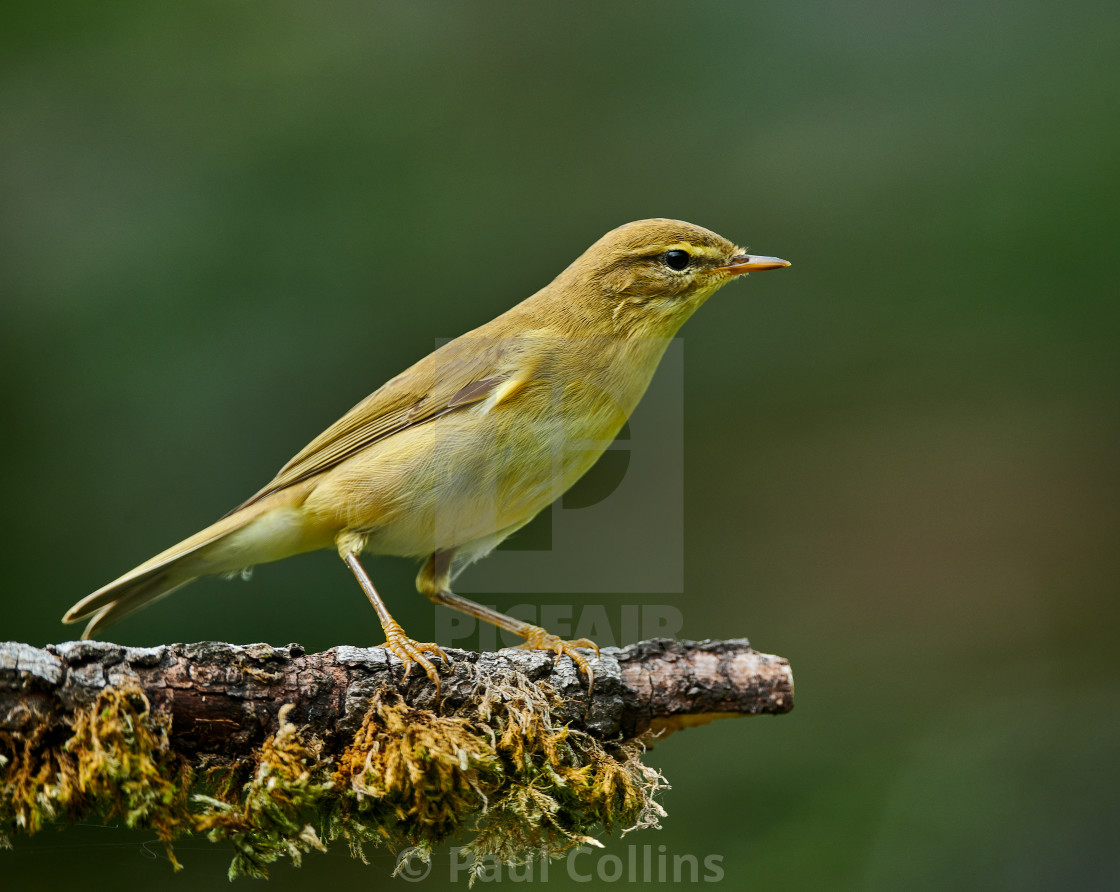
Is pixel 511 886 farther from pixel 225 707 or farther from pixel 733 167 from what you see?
pixel 733 167

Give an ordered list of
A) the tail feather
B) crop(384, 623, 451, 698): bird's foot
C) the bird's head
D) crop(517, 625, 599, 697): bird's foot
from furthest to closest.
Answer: the bird's head → the tail feather → crop(517, 625, 599, 697): bird's foot → crop(384, 623, 451, 698): bird's foot

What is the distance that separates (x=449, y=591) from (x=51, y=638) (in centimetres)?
161

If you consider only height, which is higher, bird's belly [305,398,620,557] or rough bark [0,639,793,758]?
bird's belly [305,398,620,557]

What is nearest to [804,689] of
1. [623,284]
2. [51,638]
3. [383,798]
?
[623,284]

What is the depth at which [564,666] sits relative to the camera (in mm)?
2682

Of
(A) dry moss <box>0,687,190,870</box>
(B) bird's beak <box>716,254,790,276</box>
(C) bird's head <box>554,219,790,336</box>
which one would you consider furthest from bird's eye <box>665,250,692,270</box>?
(A) dry moss <box>0,687,190,870</box>

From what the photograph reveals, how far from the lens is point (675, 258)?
11.5 feet

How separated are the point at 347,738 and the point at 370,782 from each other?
0.55ft

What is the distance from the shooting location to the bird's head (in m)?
3.50

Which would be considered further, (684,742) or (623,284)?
(684,742)

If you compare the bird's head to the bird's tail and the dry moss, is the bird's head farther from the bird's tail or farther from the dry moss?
the dry moss

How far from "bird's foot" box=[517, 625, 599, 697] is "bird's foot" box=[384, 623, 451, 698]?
0.41 metres

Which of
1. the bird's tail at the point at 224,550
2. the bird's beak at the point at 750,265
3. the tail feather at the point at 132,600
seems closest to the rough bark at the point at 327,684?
the bird's tail at the point at 224,550

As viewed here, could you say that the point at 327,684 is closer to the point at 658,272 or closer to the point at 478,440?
the point at 478,440
